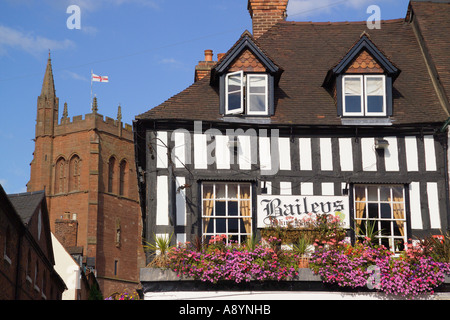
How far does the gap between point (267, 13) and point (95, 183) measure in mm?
59308

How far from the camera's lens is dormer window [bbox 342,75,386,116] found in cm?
2139

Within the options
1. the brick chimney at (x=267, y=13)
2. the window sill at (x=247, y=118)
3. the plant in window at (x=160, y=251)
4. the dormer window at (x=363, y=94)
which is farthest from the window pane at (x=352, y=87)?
the plant in window at (x=160, y=251)

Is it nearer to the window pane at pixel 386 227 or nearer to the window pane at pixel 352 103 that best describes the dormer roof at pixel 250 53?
the window pane at pixel 352 103

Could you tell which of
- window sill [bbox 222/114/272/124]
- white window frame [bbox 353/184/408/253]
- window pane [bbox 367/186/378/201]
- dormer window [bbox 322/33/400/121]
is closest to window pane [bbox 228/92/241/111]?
window sill [bbox 222/114/272/124]

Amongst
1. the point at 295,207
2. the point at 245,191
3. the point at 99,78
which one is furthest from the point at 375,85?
the point at 99,78

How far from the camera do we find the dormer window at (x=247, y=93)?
21359mm

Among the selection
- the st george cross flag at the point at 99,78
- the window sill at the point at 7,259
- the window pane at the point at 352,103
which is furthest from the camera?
the st george cross flag at the point at 99,78

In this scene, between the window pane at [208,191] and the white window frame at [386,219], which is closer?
the white window frame at [386,219]

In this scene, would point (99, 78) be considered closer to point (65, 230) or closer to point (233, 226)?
point (65, 230)

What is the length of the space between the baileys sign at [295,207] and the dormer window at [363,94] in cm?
239

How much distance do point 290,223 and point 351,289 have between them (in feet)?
6.85

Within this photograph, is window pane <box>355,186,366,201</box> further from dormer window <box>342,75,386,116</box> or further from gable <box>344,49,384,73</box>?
gable <box>344,49,384,73</box>

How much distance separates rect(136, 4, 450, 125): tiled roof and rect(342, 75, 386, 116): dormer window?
1.20 ft

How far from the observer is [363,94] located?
21.5m
